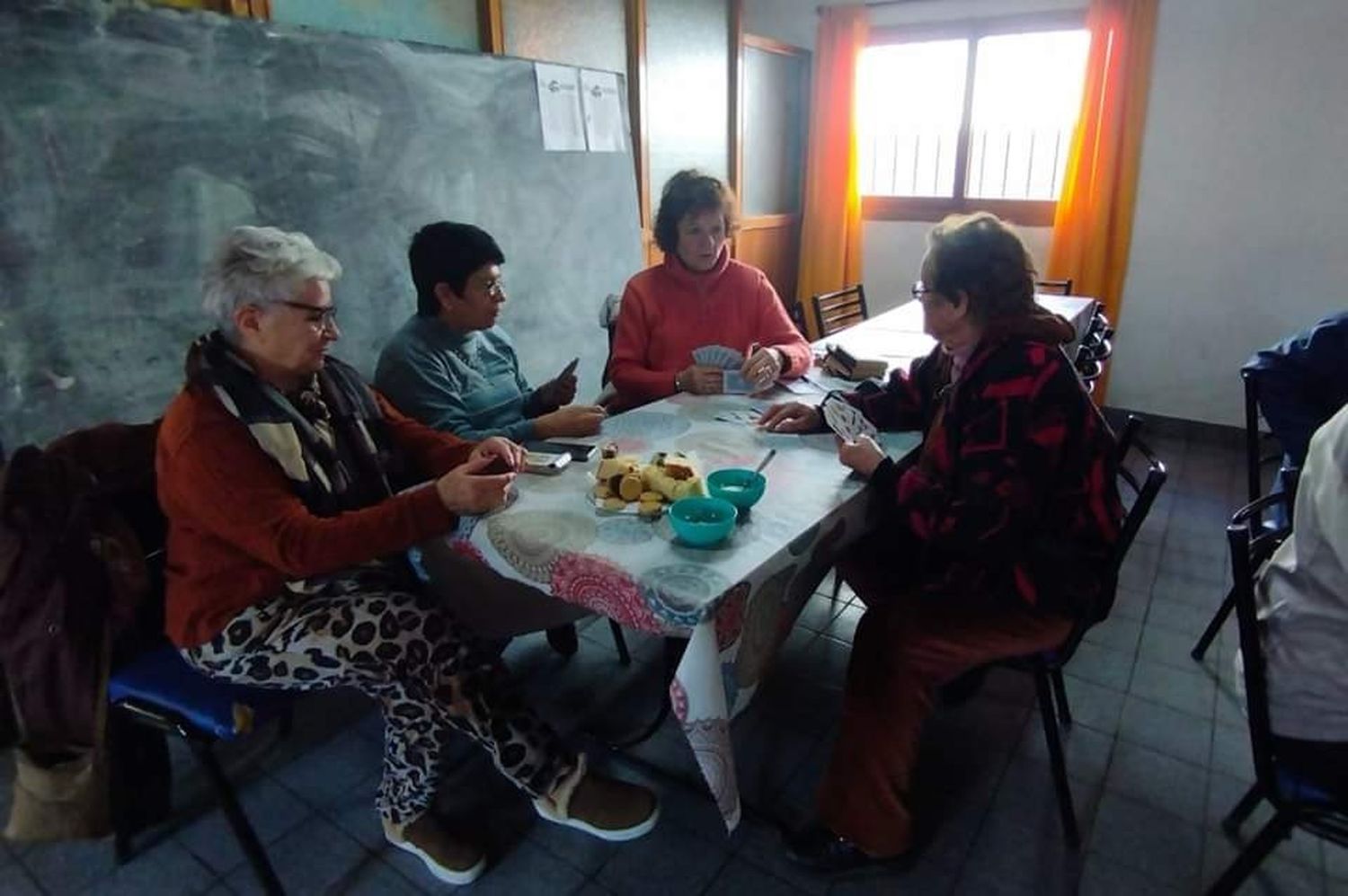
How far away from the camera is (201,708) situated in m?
1.25

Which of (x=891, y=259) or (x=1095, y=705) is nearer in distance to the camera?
(x=1095, y=705)

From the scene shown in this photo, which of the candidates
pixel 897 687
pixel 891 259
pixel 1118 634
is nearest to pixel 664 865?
pixel 897 687

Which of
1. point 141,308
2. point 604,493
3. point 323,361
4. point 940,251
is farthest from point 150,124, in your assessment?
point 940,251

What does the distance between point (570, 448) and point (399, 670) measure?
0.52 m

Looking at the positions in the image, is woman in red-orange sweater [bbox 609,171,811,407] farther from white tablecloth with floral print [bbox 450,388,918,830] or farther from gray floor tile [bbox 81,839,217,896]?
gray floor tile [bbox 81,839,217,896]

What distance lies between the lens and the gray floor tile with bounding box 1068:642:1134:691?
6.45 feet

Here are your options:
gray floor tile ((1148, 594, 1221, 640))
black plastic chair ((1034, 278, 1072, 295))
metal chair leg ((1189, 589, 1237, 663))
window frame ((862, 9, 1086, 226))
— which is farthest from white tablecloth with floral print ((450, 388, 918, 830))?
window frame ((862, 9, 1086, 226))

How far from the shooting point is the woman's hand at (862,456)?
4.46ft

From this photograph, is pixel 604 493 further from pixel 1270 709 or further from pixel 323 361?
pixel 1270 709

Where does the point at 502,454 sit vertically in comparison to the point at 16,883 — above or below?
above

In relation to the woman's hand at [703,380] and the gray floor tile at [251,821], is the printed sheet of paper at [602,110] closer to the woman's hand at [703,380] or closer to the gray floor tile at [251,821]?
the woman's hand at [703,380]

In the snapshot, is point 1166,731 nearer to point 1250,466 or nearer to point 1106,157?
point 1250,466

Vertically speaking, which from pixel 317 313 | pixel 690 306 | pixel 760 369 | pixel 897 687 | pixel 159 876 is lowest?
pixel 159 876

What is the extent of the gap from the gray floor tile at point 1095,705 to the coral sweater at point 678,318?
1081 millimetres
